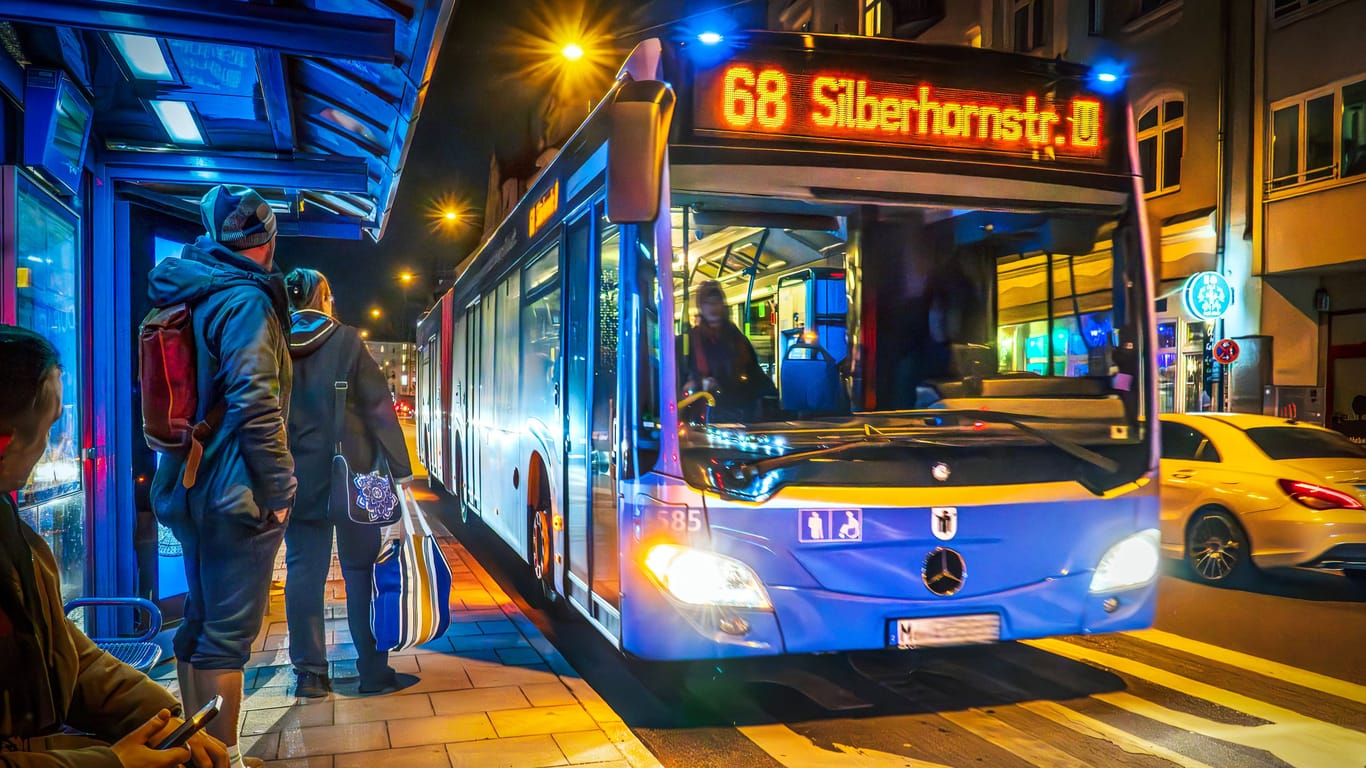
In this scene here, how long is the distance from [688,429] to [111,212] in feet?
12.6

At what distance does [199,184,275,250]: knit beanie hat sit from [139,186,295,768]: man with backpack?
0.52ft

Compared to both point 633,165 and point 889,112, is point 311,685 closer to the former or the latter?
point 633,165

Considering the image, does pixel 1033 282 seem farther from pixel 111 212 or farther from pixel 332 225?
pixel 332 225

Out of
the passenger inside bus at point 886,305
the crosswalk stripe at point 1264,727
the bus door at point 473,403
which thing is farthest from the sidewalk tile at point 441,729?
the bus door at point 473,403

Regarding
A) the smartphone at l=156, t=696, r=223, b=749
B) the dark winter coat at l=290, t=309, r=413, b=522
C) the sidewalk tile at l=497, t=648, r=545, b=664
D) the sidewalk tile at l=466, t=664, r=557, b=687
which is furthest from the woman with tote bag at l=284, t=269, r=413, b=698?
the smartphone at l=156, t=696, r=223, b=749

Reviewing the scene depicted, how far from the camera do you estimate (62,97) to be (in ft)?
16.4

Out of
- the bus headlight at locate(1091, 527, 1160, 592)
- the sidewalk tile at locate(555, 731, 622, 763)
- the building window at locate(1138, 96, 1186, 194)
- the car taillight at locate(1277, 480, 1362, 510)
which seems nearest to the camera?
the sidewalk tile at locate(555, 731, 622, 763)

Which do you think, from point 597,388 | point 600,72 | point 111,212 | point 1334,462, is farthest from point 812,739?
point 600,72

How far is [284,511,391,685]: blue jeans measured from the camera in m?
5.05

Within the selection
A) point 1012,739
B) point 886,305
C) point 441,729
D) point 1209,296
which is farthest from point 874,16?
point 441,729

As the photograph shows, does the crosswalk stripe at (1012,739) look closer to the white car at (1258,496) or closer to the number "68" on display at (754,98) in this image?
the number "68" on display at (754,98)

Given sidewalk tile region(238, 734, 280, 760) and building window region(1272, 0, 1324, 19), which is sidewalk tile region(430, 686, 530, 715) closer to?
sidewalk tile region(238, 734, 280, 760)

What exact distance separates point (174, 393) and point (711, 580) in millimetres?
2305

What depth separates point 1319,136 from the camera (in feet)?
61.6
